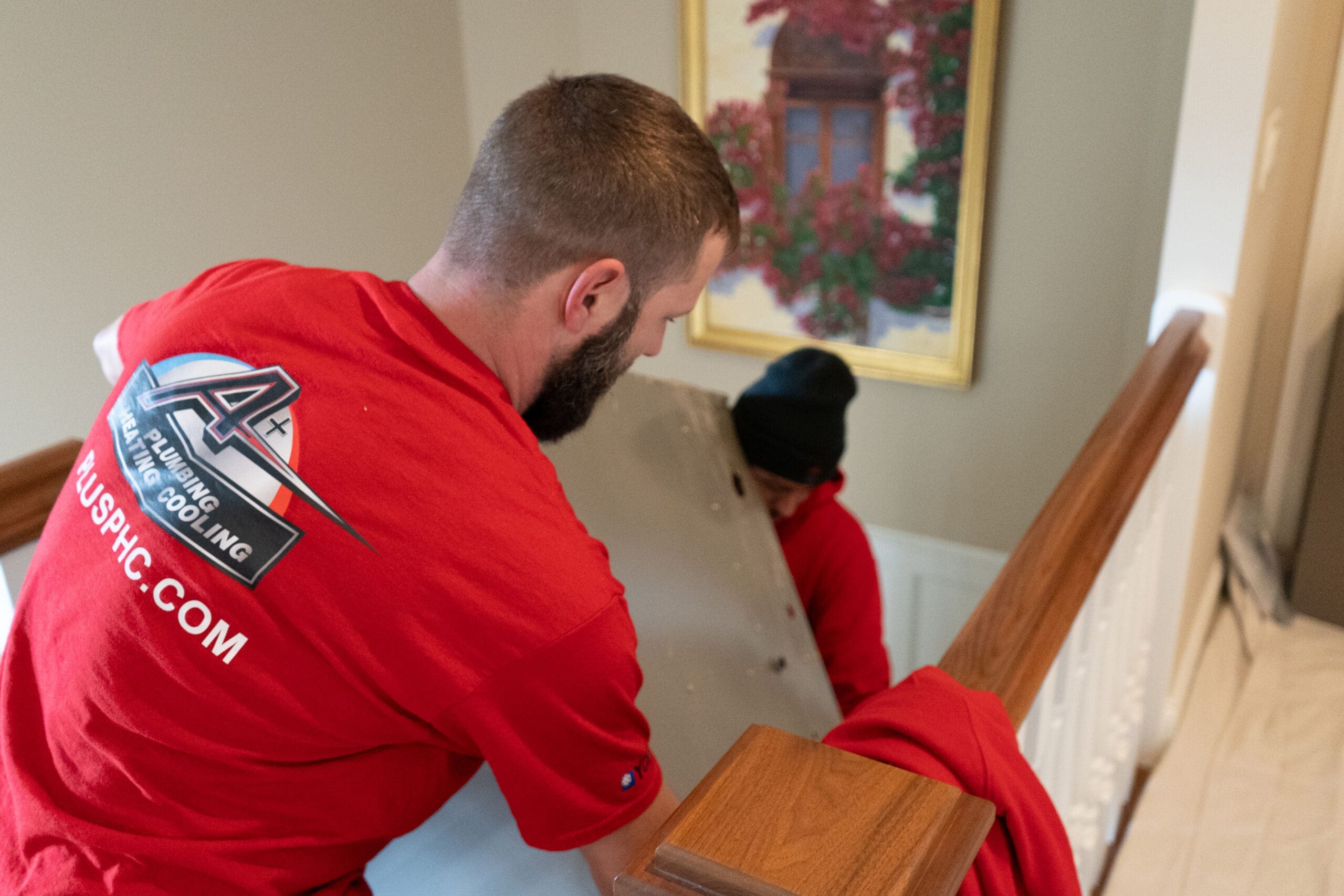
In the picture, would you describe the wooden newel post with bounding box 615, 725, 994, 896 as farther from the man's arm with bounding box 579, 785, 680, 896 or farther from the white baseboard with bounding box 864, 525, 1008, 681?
the white baseboard with bounding box 864, 525, 1008, 681

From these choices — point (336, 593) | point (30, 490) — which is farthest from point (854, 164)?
point (336, 593)

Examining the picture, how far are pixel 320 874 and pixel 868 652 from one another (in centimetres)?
120

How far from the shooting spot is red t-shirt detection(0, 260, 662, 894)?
87cm

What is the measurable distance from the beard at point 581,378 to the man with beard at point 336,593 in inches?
1.9

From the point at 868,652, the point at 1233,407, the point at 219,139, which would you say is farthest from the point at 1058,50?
the point at 219,139

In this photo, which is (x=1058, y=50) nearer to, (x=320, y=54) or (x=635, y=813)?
(x=320, y=54)

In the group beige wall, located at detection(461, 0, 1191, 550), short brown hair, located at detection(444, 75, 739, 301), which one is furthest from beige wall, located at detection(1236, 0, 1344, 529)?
short brown hair, located at detection(444, 75, 739, 301)

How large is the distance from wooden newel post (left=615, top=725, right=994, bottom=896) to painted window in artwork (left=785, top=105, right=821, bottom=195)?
7.04 ft

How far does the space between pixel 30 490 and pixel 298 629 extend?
0.70 m

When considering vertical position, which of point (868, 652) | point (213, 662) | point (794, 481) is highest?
point (213, 662)

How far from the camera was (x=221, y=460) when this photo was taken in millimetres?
910

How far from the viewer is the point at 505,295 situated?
1.09 m

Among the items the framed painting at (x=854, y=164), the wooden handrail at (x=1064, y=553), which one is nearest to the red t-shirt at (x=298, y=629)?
the wooden handrail at (x=1064, y=553)

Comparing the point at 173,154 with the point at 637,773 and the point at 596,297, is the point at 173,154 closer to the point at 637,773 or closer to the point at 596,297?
the point at 596,297
